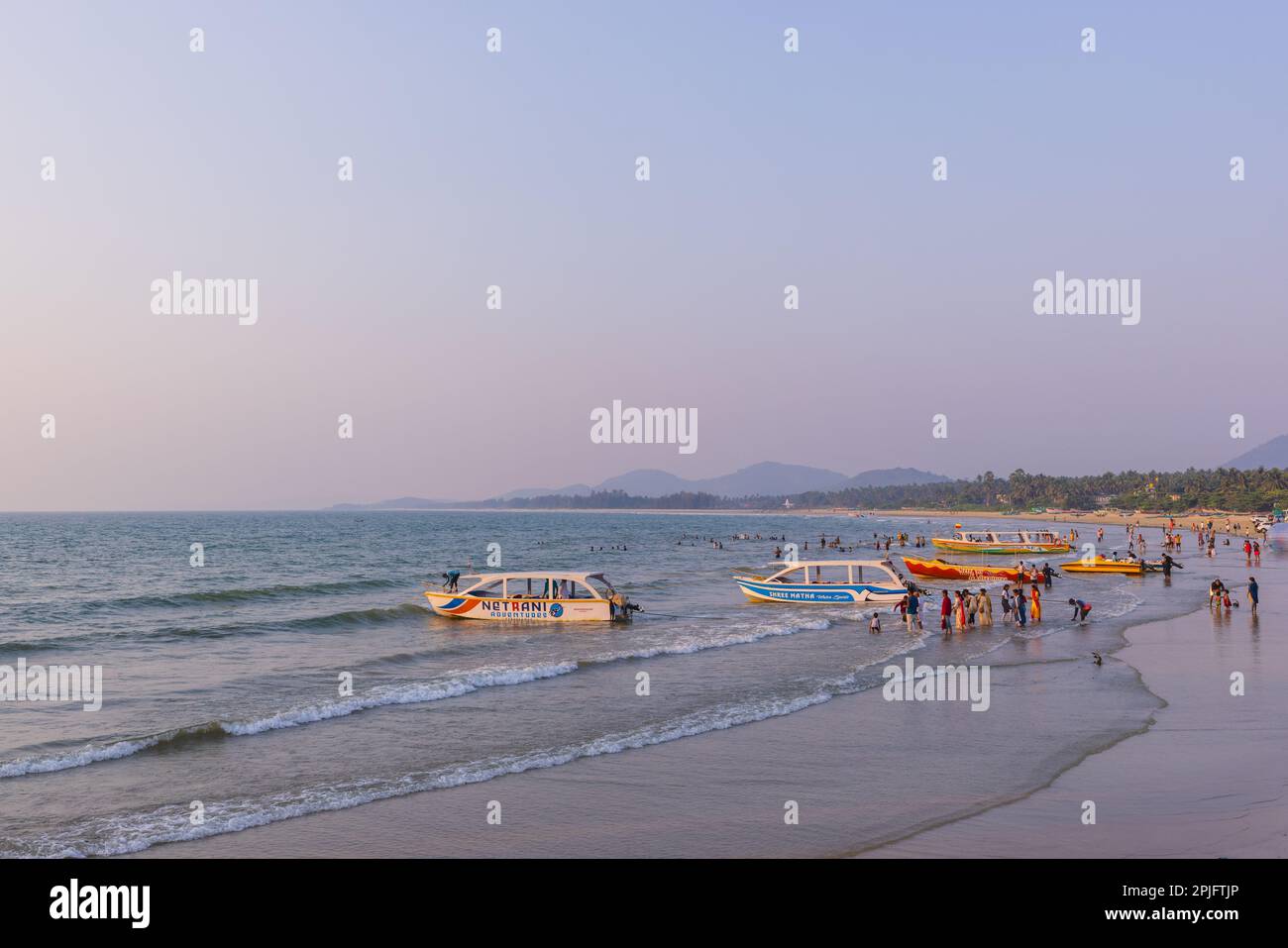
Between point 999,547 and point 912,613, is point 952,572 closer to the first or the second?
point 912,613

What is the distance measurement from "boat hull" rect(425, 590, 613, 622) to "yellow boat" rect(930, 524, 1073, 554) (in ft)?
163

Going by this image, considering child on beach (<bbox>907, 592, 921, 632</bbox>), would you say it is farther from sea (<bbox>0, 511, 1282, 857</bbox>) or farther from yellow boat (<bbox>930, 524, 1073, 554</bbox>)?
→ yellow boat (<bbox>930, 524, 1073, 554</bbox>)

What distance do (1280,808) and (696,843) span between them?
680 cm

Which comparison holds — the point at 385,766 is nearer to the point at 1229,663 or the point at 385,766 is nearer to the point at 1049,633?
the point at 1229,663

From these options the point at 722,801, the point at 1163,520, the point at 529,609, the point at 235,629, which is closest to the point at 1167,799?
the point at 722,801

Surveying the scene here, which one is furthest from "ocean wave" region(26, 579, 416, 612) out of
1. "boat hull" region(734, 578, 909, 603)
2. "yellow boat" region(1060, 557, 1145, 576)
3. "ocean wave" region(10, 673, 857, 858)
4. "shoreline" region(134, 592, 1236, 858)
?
"yellow boat" region(1060, 557, 1145, 576)

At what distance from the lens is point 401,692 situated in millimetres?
20609

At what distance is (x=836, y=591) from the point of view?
40062 millimetres

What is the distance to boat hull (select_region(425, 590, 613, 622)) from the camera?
114ft

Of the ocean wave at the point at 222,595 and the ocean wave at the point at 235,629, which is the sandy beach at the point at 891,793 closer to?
the ocean wave at the point at 235,629

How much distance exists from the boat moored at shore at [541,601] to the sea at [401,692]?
2.25 ft
